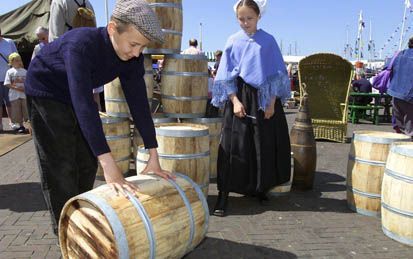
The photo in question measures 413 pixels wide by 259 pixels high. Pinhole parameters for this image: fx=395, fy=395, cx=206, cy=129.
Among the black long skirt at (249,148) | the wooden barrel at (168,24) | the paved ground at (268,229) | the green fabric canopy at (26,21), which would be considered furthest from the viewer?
the green fabric canopy at (26,21)

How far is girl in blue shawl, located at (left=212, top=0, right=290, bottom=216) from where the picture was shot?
3.95 meters

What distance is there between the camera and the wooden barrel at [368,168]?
3906 millimetres

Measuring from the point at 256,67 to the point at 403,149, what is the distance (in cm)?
153

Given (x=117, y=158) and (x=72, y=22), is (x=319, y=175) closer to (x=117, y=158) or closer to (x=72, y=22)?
(x=117, y=158)

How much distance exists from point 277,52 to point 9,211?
10.6 feet

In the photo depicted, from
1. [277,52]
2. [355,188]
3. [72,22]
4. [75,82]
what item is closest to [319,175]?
[355,188]

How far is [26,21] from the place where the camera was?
1209 cm

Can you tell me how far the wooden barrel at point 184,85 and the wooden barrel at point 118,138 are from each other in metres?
0.62

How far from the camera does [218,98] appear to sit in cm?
418

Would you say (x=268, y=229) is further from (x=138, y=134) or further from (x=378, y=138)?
(x=138, y=134)

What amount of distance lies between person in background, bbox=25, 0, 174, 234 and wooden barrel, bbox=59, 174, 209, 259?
0.11 meters

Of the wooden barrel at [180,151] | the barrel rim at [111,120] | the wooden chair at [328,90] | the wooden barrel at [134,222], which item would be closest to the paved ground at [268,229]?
the wooden barrel at [180,151]

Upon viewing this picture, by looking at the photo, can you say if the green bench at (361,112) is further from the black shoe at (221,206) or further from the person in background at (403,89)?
the black shoe at (221,206)

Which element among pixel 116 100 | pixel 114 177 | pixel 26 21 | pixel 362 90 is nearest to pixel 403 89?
pixel 116 100
